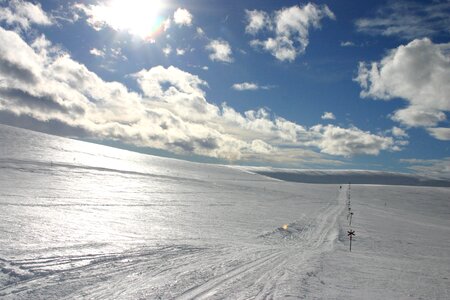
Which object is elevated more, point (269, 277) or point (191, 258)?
point (269, 277)

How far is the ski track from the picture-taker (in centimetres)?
853

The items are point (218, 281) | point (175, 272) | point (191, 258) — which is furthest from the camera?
point (191, 258)

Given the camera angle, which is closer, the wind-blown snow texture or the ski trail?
the ski trail

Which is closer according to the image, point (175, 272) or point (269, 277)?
point (175, 272)

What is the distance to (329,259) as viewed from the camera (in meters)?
14.5

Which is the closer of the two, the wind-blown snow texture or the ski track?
the ski track

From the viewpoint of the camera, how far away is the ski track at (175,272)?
28.0 feet

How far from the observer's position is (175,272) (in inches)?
411

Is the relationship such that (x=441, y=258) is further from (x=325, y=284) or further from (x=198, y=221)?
(x=198, y=221)

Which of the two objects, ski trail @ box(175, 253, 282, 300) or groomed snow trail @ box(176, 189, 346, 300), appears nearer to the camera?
ski trail @ box(175, 253, 282, 300)

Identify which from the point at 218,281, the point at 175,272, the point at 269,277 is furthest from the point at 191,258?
the point at 269,277

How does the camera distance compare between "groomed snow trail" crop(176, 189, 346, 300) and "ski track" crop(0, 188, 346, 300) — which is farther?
"groomed snow trail" crop(176, 189, 346, 300)

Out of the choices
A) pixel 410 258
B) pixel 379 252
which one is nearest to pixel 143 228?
pixel 379 252

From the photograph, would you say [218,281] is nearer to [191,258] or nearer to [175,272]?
[175,272]
